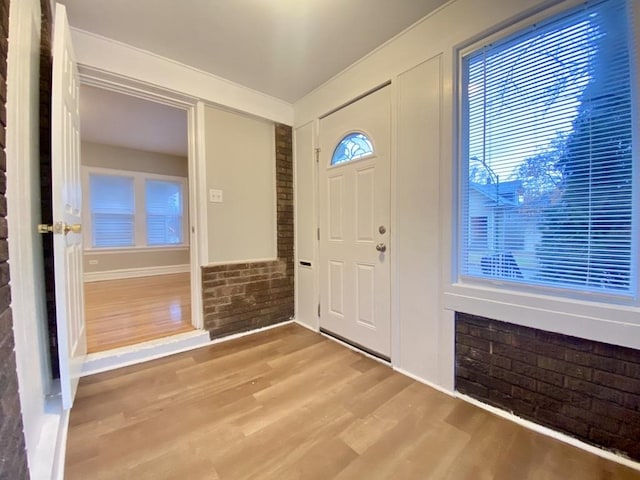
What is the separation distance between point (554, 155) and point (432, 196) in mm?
636

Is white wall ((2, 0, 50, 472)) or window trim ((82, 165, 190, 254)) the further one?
window trim ((82, 165, 190, 254))

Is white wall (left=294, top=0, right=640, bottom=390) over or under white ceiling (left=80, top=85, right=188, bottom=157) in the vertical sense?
under

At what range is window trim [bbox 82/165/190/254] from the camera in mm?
4996

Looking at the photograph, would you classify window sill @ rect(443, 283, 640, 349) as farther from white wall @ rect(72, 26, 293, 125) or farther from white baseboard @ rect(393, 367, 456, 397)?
white wall @ rect(72, 26, 293, 125)

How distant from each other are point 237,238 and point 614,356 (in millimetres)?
2709

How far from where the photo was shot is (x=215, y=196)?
2.62 m

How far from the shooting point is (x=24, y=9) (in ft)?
3.91

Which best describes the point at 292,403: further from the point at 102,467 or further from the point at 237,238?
the point at 237,238

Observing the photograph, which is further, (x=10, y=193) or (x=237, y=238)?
(x=237, y=238)

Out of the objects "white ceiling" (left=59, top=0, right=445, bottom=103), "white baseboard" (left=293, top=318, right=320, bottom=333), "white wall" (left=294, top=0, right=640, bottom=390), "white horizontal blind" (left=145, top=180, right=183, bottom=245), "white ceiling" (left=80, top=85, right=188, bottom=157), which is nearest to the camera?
"white wall" (left=294, top=0, right=640, bottom=390)

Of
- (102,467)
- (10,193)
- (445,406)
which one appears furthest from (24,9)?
(445,406)

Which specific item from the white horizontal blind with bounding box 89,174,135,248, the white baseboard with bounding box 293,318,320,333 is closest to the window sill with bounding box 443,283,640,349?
the white baseboard with bounding box 293,318,320,333

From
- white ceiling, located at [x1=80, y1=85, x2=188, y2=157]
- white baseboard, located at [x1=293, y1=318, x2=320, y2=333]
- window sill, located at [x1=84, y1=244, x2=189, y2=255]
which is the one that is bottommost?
white baseboard, located at [x1=293, y1=318, x2=320, y2=333]

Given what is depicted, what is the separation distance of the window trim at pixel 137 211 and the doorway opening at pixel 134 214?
0.02 metres
